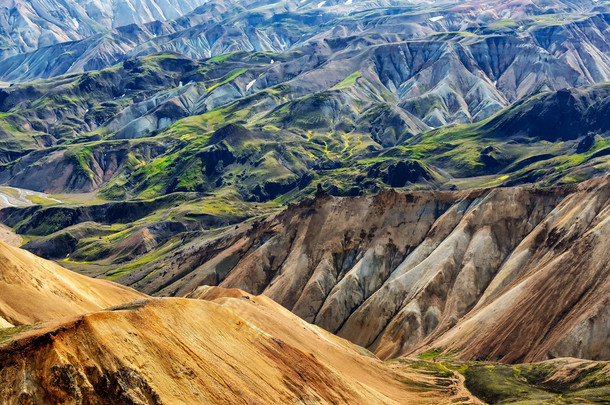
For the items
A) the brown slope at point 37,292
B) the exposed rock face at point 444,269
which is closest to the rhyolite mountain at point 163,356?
the brown slope at point 37,292

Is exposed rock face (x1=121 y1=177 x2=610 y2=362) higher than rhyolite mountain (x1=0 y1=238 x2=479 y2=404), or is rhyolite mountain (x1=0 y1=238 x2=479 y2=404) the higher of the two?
rhyolite mountain (x1=0 y1=238 x2=479 y2=404)

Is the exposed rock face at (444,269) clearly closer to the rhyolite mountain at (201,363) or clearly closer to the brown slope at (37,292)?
the rhyolite mountain at (201,363)

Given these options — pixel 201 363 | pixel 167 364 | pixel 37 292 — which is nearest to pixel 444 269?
pixel 37 292

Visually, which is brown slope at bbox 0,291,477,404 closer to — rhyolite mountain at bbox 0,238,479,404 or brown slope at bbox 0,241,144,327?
rhyolite mountain at bbox 0,238,479,404

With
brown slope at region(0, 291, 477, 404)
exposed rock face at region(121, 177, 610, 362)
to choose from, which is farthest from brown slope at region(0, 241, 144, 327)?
exposed rock face at region(121, 177, 610, 362)

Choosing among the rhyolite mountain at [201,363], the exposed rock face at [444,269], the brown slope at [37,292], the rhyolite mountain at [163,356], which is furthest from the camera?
the exposed rock face at [444,269]

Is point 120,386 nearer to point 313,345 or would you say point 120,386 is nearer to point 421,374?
point 313,345

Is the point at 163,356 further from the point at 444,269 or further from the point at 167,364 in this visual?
the point at 444,269
